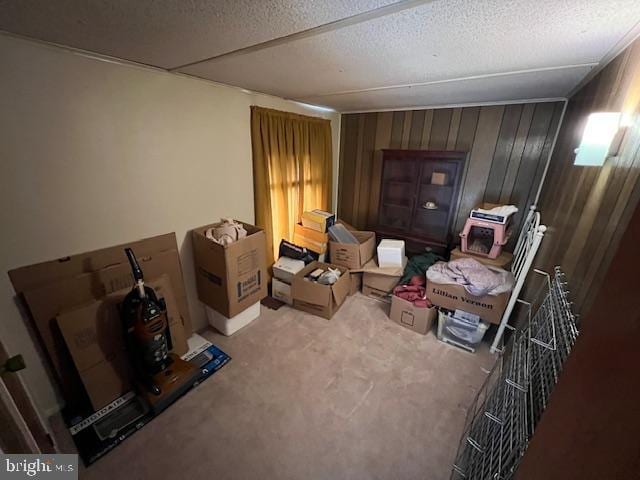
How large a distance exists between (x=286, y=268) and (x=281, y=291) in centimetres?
27

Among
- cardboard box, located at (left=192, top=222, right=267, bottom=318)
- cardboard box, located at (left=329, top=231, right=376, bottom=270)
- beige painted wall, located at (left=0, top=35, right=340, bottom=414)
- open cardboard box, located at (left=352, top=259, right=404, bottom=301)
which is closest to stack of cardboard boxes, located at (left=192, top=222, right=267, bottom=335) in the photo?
cardboard box, located at (left=192, top=222, right=267, bottom=318)

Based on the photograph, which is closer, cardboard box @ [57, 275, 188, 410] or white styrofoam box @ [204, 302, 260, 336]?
cardboard box @ [57, 275, 188, 410]

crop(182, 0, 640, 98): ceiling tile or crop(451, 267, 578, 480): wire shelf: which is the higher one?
crop(182, 0, 640, 98): ceiling tile

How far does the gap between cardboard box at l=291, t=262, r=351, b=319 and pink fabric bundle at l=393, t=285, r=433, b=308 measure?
1.87ft

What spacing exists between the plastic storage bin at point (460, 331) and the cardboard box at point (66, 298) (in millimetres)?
2483

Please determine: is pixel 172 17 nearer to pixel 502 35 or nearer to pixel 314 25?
pixel 314 25

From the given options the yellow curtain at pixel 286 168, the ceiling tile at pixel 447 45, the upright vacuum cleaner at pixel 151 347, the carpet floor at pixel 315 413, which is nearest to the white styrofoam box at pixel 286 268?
the yellow curtain at pixel 286 168

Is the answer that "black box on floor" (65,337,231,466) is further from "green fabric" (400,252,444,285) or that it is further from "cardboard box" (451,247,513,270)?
"cardboard box" (451,247,513,270)

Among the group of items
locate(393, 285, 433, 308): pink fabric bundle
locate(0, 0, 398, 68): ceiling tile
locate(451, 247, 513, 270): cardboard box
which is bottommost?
locate(393, 285, 433, 308): pink fabric bundle

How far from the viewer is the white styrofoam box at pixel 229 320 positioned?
2314 millimetres

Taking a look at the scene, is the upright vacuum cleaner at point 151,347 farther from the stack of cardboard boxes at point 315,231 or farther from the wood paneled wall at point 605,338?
the wood paneled wall at point 605,338

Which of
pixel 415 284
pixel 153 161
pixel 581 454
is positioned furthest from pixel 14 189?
pixel 415 284

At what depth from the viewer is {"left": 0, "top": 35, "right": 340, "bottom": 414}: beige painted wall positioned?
1.30 metres

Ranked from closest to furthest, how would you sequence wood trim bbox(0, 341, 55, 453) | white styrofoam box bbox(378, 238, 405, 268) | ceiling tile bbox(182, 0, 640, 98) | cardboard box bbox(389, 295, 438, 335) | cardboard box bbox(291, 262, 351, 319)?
wood trim bbox(0, 341, 55, 453)
ceiling tile bbox(182, 0, 640, 98)
cardboard box bbox(389, 295, 438, 335)
cardboard box bbox(291, 262, 351, 319)
white styrofoam box bbox(378, 238, 405, 268)
